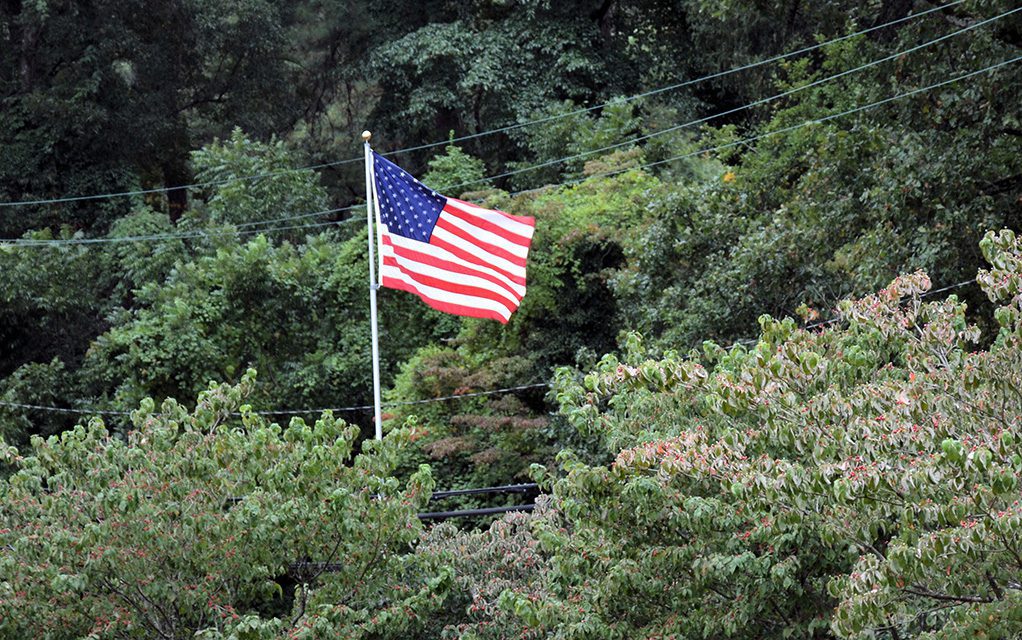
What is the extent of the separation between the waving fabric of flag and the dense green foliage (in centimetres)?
127

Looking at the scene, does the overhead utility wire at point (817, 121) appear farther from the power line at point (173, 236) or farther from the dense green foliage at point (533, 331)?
the power line at point (173, 236)

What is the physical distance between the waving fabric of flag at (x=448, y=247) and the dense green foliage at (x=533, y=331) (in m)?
1.27

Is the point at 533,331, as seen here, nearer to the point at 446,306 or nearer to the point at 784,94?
the point at 784,94

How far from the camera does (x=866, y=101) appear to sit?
18.2 meters

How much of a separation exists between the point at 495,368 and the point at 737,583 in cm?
1403

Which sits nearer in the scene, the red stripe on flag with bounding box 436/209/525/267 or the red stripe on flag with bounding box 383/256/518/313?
the red stripe on flag with bounding box 383/256/518/313

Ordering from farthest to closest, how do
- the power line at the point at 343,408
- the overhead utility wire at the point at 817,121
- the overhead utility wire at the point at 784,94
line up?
the power line at the point at 343,408 → the overhead utility wire at the point at 784,94 → the overhead utility wire at the point at 817,121

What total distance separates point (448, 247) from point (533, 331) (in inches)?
384

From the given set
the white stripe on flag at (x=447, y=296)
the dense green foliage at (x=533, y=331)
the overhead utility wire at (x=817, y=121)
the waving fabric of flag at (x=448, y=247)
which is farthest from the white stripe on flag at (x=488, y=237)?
the overhead utility wire at (x=817, y=121)

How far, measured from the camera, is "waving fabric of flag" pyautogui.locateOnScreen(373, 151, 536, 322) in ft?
48.0

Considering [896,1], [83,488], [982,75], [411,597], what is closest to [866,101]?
[982,75]

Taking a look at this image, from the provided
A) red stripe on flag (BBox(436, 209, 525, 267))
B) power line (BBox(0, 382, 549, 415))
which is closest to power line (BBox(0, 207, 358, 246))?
power line (BBox(0, 382, 549, 415))

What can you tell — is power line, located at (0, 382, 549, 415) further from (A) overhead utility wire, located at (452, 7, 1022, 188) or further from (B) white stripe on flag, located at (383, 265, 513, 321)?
(B) white stripe on flag, located at (383, 265, 513, 321)

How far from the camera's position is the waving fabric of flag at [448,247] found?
48.0 feet
